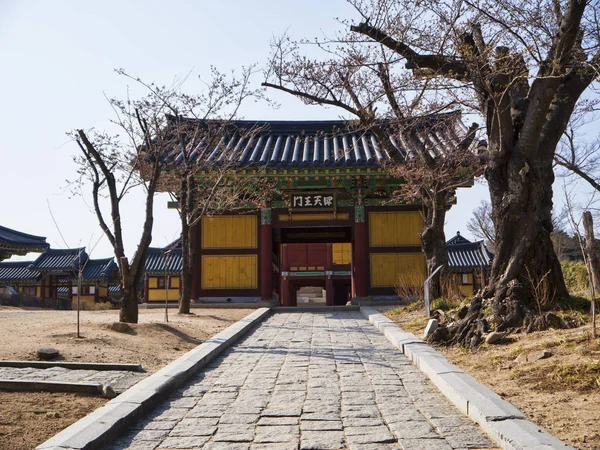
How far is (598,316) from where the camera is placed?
692cm

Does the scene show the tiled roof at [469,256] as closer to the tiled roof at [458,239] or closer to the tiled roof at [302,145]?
the tiled roof at [458,239]

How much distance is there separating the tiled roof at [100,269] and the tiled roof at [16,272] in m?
3.05

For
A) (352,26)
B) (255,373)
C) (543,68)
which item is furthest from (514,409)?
(352,26)

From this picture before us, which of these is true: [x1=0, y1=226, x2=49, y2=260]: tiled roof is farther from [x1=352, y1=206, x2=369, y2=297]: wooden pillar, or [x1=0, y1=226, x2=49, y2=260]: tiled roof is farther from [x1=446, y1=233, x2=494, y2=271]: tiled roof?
[x1=446, y1=233, x2=494, y2=271]: tiled roof

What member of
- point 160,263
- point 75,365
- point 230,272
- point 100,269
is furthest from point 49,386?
point 100,269

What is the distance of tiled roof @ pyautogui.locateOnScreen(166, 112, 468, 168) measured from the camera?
16328mm

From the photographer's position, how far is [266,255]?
1809 cm

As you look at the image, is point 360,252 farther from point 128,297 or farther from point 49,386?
point 49,386

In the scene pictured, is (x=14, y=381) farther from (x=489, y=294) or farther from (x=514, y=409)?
(x=489, y=294)

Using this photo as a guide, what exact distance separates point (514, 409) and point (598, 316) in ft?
11.0

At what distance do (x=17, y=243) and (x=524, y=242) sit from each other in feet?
75.5

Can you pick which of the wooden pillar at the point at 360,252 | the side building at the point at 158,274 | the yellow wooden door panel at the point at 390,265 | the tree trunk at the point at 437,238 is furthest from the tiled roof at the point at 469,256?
the tree trunk at the point at 437,238

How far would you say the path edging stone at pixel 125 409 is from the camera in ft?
12.0

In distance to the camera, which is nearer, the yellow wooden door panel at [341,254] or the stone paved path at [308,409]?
the stone paved path at [308,409]
